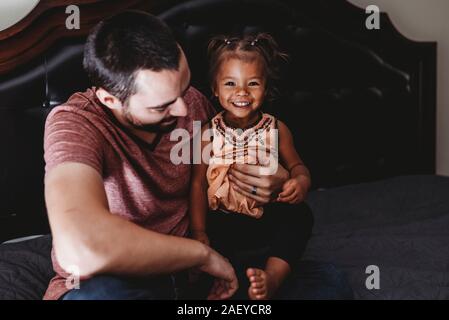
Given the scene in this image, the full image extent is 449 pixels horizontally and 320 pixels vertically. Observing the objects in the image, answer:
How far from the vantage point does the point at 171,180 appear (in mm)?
877

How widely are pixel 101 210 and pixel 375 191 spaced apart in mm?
1046

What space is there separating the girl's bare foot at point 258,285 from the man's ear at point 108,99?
1.03 ft

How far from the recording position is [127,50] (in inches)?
28.0

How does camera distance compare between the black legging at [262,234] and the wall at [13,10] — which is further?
the wall at [13,10]

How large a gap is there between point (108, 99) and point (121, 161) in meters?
0.10

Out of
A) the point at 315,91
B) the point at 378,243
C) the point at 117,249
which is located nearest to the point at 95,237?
the point at 117,249

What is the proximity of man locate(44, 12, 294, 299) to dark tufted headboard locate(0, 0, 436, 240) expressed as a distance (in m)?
0.40

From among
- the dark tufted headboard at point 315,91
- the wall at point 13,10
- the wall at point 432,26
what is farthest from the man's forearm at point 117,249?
the wall at point 432,26

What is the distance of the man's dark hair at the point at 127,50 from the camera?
709 mm

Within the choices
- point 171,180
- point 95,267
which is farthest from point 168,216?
point 95,267
